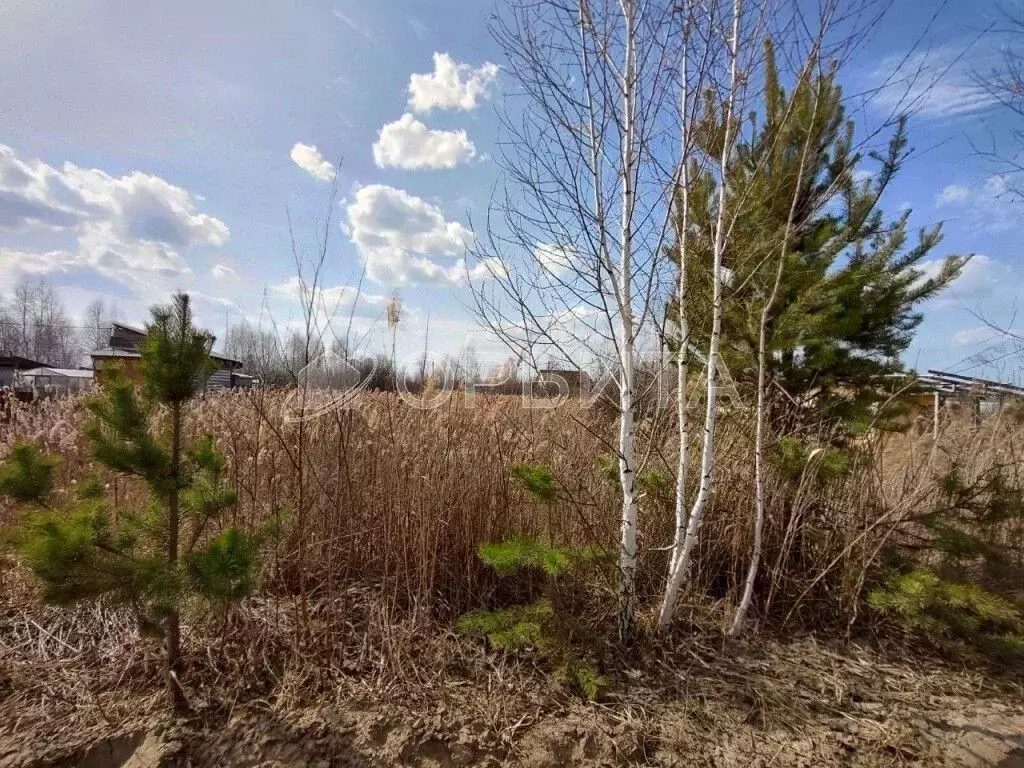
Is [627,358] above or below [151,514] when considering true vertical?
above

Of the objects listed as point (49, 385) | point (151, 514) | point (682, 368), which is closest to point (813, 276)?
point (682, 368)

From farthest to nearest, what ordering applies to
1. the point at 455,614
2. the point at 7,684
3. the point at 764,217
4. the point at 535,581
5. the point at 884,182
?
1. the point at 884,182
2. the point at 764,217
3. the point at 535,581
4. the point at 455,614
5. the point at 7,684

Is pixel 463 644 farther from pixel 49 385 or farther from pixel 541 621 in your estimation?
pixel 49 385

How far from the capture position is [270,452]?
2.93 m

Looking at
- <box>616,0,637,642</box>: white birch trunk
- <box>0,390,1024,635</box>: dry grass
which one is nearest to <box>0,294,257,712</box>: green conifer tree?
<box>0,390,1024,635</box>: dry grass

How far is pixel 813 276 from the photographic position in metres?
3.49

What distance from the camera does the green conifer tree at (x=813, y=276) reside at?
3.10 meters

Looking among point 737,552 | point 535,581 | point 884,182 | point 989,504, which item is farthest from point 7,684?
point 884,182

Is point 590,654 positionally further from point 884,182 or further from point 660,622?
point 884,182

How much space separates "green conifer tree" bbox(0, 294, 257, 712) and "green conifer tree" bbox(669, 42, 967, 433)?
8.11 ft

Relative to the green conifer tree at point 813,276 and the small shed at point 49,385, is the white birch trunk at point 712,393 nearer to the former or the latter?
the green conifer tree at point 813,276

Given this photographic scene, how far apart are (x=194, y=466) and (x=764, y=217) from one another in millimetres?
3544

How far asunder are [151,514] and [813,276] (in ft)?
13.4

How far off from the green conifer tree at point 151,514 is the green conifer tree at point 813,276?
97.3 inches
